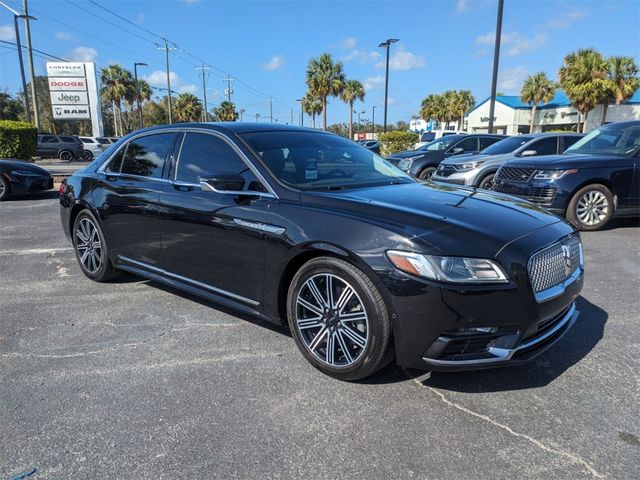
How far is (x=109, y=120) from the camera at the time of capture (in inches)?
3509

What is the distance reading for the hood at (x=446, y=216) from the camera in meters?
2.59

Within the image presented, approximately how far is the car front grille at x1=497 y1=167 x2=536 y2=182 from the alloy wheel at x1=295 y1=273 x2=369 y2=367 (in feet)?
19.1

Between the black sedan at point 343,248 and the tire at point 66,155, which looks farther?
the tire at point 66,155

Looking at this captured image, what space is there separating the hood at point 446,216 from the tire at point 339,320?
381 millimetres

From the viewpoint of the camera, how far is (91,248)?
4.96m

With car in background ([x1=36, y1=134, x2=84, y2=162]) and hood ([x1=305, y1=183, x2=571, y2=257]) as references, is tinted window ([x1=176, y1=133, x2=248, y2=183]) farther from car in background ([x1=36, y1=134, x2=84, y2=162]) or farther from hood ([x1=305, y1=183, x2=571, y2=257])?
car in background ([x1=36, y1=134, x2=84, y2=162])

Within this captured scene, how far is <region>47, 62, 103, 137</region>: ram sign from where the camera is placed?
3709 cm

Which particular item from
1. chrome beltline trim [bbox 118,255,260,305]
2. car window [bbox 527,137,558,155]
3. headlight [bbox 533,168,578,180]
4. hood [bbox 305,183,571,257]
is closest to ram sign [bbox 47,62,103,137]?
car window [bbox 527,137,558,155]

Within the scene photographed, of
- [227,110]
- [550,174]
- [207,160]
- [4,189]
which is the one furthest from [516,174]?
[227,110]

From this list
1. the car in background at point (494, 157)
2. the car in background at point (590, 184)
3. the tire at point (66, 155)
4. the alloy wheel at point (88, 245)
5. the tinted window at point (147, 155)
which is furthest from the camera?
the tire at point (66, 155)

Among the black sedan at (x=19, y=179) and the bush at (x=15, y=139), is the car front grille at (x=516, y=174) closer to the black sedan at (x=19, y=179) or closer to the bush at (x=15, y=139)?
the black sedan at (x=19, y=179)

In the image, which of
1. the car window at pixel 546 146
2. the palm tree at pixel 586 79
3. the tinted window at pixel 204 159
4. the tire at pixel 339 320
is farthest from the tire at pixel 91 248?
the palm tree at pixel 586 79

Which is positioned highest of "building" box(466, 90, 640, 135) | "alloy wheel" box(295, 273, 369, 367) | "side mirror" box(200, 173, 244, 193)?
"building" box(466, 90, 640, 135)

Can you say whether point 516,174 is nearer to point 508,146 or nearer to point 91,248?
point 508,146
